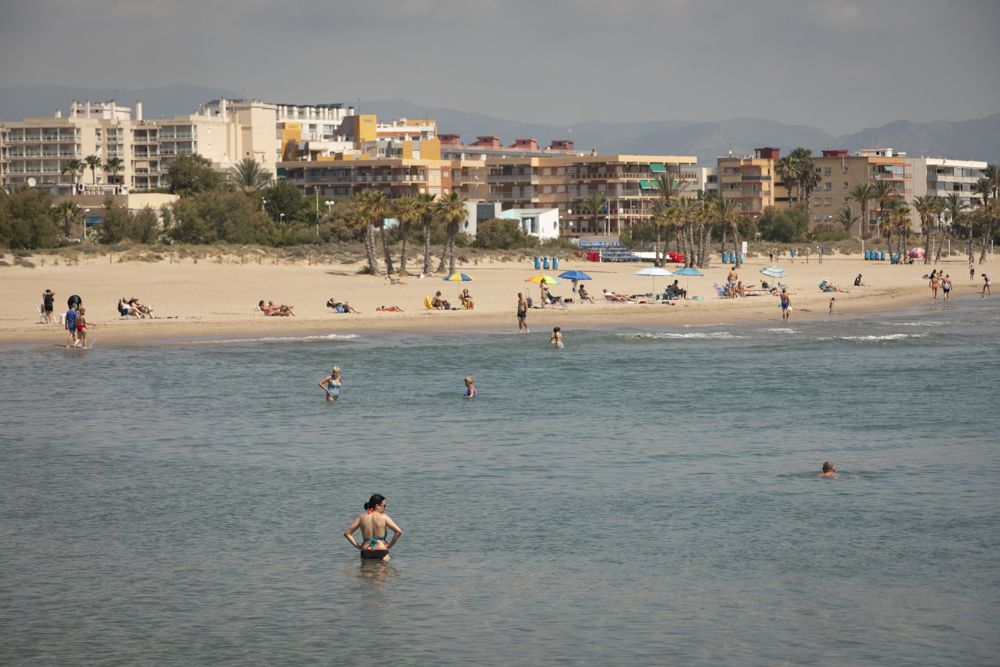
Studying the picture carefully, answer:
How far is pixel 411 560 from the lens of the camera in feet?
59.2

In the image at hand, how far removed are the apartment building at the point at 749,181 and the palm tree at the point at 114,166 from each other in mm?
65025

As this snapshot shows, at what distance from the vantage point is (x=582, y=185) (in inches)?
5118

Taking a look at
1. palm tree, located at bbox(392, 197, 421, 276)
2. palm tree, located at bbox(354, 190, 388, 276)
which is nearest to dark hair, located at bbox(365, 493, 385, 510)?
palm tree, located at bbox(354, 190, 388, 276)

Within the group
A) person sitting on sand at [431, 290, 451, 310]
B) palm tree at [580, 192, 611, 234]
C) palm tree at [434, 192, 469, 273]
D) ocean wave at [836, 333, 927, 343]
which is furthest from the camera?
palm tree at [580, 192, 611, 234]

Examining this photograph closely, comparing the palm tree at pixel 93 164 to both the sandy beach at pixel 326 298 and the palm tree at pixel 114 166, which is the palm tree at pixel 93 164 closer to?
the palm tree at pixel 114 166

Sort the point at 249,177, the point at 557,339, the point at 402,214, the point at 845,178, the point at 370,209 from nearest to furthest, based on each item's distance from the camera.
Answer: the point at 557,339
the point at 370,209
the point at 402,214
the point at 249,177
the point at 845,178

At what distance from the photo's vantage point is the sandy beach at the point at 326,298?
4722cm

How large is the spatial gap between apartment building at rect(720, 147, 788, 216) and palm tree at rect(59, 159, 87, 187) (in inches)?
2699

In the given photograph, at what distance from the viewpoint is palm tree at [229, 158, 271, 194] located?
4710 inches

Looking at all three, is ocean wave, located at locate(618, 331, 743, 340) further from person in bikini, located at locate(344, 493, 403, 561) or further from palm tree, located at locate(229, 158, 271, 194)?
palm tree, located at locate(229, 158, 271, 194)

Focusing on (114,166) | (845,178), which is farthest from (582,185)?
(114,166)

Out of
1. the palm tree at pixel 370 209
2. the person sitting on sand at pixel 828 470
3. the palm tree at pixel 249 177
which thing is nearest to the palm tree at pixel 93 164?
the palm tree at pixel 249 177

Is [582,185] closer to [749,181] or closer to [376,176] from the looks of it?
[376,176]

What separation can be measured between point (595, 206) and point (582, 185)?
6.07 metres
